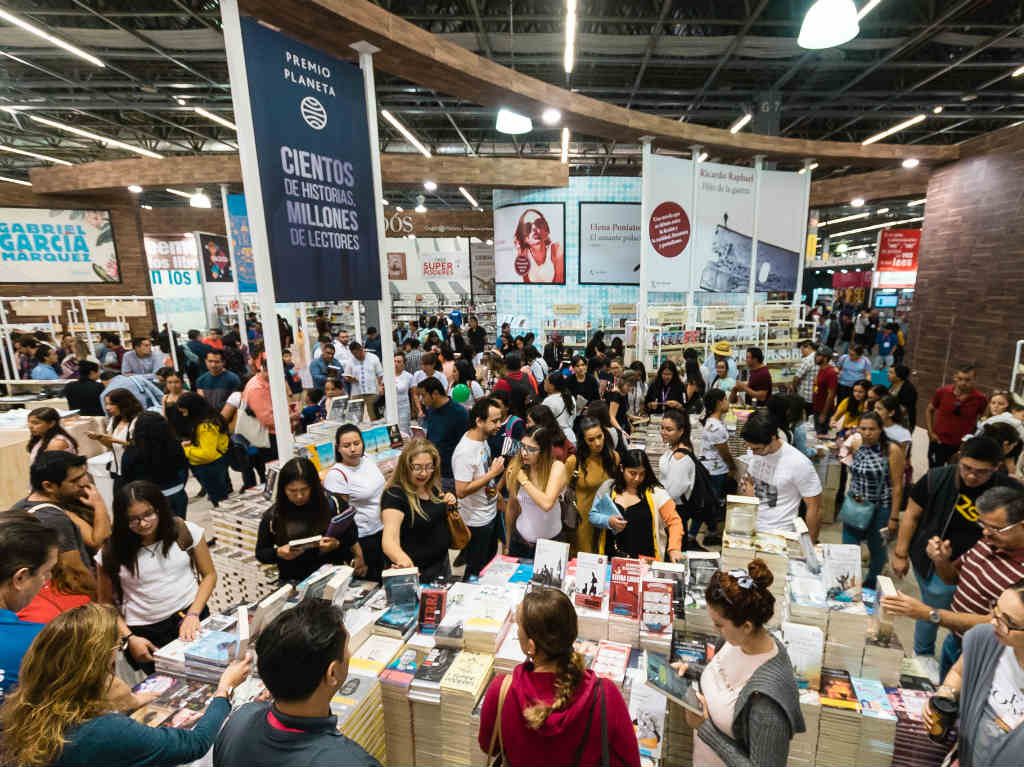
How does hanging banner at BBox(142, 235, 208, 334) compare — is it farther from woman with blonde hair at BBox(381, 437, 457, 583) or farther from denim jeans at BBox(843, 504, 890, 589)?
denim jeans at BBox(843, 504, 890, 589)

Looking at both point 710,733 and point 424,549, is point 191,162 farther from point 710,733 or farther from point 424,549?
point 710,733

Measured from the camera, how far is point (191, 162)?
9031mm

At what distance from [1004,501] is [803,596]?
0.89 meters

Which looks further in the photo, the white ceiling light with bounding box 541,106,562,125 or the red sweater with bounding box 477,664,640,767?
the white ceiling light with bounding box 541,106,562,125

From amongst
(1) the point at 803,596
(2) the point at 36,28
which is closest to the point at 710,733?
(1) the point at 803,596

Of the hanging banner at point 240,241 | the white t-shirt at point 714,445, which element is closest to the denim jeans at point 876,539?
the white t-shirt at point 714,445

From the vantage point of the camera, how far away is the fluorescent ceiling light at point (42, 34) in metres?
6.45

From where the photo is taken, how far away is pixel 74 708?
4.57 ft

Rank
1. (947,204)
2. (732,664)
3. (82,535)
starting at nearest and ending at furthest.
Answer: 1. (732,664)
2. (82,535)
3. (947,204)

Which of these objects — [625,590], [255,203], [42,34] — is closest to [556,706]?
[625,590]

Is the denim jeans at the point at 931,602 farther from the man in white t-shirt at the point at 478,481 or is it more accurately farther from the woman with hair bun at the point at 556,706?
the man in white t-shirt at the point at 478,481

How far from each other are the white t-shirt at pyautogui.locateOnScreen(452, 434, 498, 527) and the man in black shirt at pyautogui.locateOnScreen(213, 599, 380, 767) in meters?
2.14

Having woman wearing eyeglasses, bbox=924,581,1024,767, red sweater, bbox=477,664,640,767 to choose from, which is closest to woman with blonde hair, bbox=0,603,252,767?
red sweater, bbox=477,664,640,767

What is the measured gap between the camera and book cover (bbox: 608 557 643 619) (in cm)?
229
